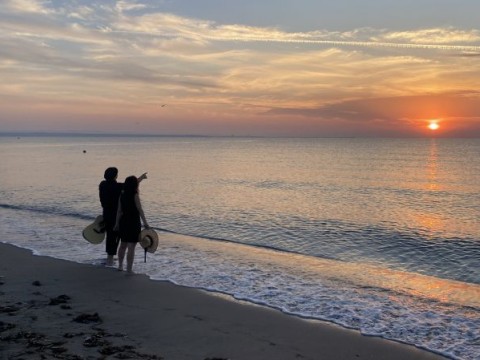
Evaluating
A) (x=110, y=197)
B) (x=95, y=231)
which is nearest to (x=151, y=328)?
(x=110, y=197)

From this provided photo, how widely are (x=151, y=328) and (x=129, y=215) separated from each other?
3.52m

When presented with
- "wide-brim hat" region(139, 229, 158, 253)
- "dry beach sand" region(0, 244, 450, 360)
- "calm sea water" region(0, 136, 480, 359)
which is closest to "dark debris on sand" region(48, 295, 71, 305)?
"dry beach sand" region(0, 244, 450, 360)

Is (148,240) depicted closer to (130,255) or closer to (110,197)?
(130,255)

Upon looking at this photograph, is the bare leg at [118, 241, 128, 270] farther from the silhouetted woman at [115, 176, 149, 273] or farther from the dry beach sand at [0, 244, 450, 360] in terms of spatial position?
the dry beach sand at [0, 244, 450, 360]

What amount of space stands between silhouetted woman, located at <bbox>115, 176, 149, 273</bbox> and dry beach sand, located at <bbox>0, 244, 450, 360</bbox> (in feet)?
3.18

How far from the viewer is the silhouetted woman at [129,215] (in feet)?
31.4

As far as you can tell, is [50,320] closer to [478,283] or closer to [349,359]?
Result: [349,359]

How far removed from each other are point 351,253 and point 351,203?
1247 cm

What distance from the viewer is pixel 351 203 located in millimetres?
26094

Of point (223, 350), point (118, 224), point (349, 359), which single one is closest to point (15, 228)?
point (118, 224)

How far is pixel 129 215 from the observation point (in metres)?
9.68

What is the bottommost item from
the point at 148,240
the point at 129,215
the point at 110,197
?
the point at 148,240

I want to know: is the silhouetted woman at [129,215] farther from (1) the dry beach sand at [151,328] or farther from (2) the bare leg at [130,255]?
(1) the dry beach sand at [151,328]

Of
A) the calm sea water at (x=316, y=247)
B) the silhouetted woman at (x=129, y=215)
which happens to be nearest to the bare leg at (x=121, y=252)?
the silhouetted woman at (x=129, y=215)
